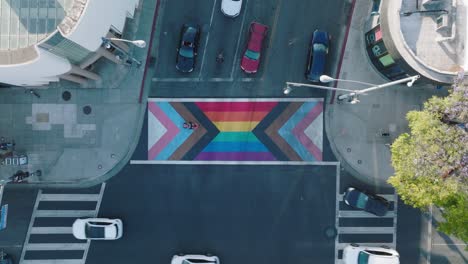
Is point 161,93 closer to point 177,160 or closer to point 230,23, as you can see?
point 177,160

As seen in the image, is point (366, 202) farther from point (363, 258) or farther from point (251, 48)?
point (251, 48)

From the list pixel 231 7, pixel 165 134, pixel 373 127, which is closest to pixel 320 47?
pixel 231 7

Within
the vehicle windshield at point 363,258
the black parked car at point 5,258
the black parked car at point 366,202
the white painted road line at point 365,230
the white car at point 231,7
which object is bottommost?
the black parked car at point 5,258

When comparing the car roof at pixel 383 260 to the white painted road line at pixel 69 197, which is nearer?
the car roof at pixel 383 260

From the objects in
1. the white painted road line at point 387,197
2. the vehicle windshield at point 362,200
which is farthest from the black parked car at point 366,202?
the white painted road line at point 387,197

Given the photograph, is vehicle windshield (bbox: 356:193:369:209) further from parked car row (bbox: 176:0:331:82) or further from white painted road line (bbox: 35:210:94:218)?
white painted road line (bbox: 35:210:94:218)

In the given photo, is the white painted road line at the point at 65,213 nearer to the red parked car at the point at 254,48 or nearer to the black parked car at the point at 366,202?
the red parked car at the point at 254,48
